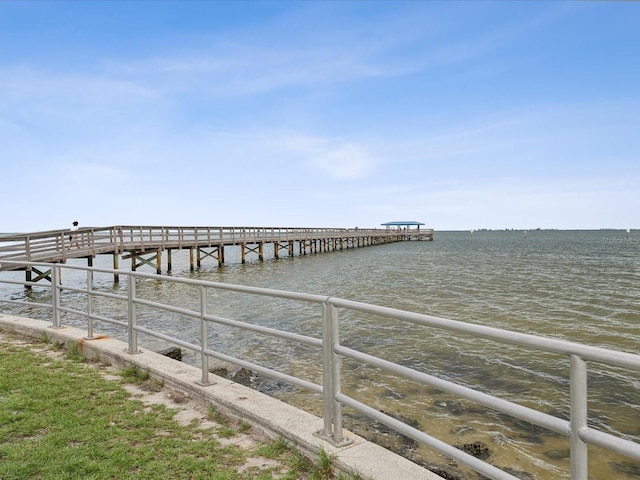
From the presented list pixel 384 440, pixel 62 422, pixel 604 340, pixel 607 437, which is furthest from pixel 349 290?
pixel 607 437

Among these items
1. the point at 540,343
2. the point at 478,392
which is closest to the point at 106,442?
the point at 478,392

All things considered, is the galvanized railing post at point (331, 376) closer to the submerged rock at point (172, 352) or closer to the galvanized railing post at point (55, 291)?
the submerged rock at point (172, 352)

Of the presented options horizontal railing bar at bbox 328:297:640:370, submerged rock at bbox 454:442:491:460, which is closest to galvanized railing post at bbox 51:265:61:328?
horizontal railing bar at bbox 328:297:640:370

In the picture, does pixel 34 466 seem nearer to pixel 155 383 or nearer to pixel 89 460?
pixel 89 460

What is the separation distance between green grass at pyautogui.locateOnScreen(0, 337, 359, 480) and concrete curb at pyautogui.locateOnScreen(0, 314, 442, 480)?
0.38 feet

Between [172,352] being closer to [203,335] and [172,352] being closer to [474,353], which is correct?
[203,335]

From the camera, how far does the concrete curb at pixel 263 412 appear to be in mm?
3072

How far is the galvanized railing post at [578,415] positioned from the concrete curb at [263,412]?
1.13 meters

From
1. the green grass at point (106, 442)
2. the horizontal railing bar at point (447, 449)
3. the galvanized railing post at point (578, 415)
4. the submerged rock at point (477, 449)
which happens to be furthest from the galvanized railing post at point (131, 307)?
the galvanized railing post at point (578, 415)

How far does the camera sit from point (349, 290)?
20.8 metres

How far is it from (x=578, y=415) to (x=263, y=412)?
257cm

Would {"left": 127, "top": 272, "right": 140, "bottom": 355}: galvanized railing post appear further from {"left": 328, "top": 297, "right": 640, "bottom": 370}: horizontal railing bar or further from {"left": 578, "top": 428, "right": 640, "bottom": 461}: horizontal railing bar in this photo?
{"left": 578, "top": 428, "right": 640, "bottom": 461}: horizontal railing bar

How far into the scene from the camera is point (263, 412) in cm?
392

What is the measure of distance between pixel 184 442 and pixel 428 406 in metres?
4.36
